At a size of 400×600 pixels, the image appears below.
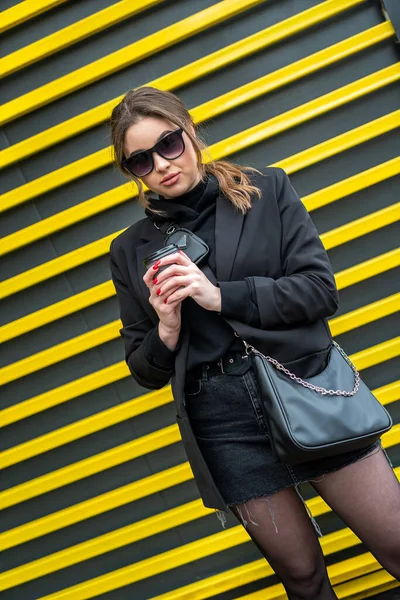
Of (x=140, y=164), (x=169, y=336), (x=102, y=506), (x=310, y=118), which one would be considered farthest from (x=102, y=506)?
(x=310, y=118)

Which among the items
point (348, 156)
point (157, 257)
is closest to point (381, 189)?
point (348, 156)

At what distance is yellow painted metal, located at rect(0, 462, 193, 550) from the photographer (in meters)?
3.33

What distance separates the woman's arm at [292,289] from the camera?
1999 millimetres

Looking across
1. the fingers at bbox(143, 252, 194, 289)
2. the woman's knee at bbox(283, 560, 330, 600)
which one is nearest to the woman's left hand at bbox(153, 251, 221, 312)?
the fingers at bbox(143, 252, 194, 289)

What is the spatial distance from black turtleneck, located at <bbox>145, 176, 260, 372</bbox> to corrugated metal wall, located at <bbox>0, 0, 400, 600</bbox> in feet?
3.16

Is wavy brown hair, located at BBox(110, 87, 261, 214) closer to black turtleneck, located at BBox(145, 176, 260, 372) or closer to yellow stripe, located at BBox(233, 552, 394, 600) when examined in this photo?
black turtleneck, located at BBox(145, 176, 260, 372)

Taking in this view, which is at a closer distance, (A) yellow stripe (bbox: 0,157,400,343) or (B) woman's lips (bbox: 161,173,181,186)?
(B) woman's lips (bbox: 161,173,181,186)

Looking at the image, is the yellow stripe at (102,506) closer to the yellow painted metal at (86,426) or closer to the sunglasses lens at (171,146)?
the yellow painted metal at (86,426)

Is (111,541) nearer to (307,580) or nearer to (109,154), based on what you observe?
(307,580)

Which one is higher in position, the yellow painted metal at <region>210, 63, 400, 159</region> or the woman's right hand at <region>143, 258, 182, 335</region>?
the yellow painted metal at <region>210, 63, 400, 159</region>

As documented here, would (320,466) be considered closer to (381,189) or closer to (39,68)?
(381,189)

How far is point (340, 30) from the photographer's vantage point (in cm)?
302

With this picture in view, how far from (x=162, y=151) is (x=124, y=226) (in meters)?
1.16

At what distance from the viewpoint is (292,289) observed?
1998 mm
